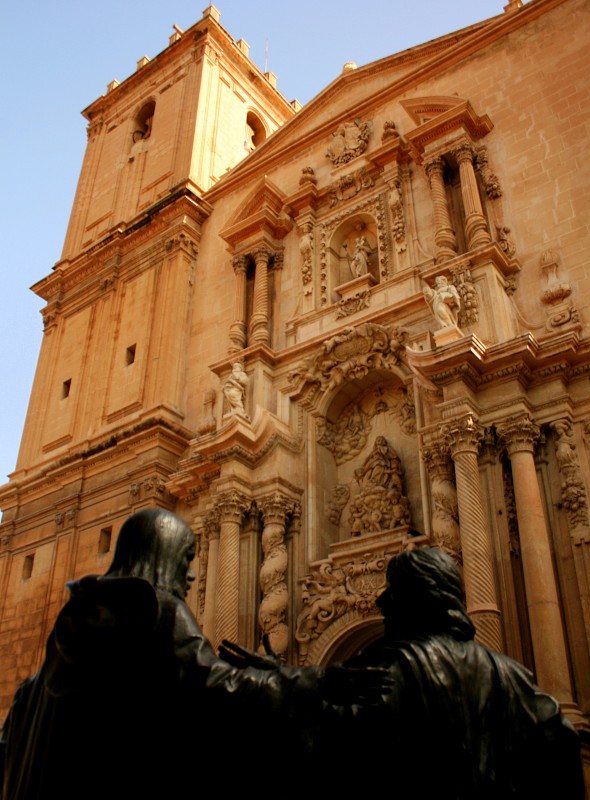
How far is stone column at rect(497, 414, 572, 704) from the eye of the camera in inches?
326

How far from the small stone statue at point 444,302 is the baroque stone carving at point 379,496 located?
2287 millimetres

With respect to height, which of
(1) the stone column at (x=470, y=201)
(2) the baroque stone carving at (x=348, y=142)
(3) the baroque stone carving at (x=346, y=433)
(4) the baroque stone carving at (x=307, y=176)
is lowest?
(3) the baroque stone carving at (x=346, y=433)

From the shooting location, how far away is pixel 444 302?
11141 millimetres

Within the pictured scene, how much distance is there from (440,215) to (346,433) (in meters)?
3.89

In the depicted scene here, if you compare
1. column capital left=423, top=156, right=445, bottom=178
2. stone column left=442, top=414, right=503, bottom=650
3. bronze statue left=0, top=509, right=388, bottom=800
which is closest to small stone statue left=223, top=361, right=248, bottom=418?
stone column left=442, top=414, right=503, bottom=650

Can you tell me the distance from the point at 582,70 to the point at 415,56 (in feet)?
12.9

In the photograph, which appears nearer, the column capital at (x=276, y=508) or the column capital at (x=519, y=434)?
the column capital at (x=519, y=434)

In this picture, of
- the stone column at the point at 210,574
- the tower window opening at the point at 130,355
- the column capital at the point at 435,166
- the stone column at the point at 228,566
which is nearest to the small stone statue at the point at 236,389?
the stone column at the point at 228,566

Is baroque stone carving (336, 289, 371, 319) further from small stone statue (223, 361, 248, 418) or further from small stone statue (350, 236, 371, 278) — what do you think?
small stone statue (223, 361, 248, 418)

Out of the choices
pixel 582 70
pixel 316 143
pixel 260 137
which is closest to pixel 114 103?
pixel 260 137

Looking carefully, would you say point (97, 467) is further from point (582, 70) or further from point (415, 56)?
point (582, 70)

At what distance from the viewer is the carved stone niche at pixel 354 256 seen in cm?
1368

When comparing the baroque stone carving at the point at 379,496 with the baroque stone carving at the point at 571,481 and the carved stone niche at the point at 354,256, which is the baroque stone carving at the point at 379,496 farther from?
the carved stone niche at the point at 354,256

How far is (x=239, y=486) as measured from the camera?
1216cm
